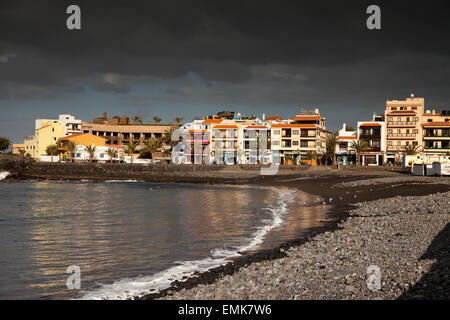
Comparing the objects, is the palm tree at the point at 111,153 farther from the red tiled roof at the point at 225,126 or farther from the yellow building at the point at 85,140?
the red tiled roof at the point at 225,126

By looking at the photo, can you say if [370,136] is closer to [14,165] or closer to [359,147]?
[359,147]

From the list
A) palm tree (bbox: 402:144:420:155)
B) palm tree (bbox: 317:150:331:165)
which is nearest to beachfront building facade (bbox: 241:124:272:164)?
palm tree (bbox: 317:150:331:165)

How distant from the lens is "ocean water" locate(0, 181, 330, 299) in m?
13.1

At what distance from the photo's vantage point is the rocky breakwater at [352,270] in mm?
10039

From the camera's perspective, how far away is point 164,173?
10631 cm

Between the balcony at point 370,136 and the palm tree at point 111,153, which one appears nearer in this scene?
the balcony at point 370,136

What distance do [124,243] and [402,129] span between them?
108931 millimetres

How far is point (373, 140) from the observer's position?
115 m

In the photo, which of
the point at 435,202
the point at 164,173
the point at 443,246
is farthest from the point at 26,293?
the point at 164,173

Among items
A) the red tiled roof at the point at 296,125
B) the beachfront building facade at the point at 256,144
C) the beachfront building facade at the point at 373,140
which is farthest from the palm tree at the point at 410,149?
the beachfront building facade at the point at 256,144

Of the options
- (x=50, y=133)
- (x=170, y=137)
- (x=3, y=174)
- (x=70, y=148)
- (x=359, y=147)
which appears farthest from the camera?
(x=50, y=133)

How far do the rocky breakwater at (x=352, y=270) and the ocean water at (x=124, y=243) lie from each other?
2333 mm

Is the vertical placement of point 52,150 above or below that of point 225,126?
below

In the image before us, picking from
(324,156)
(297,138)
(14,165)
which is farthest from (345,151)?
(14,165)
